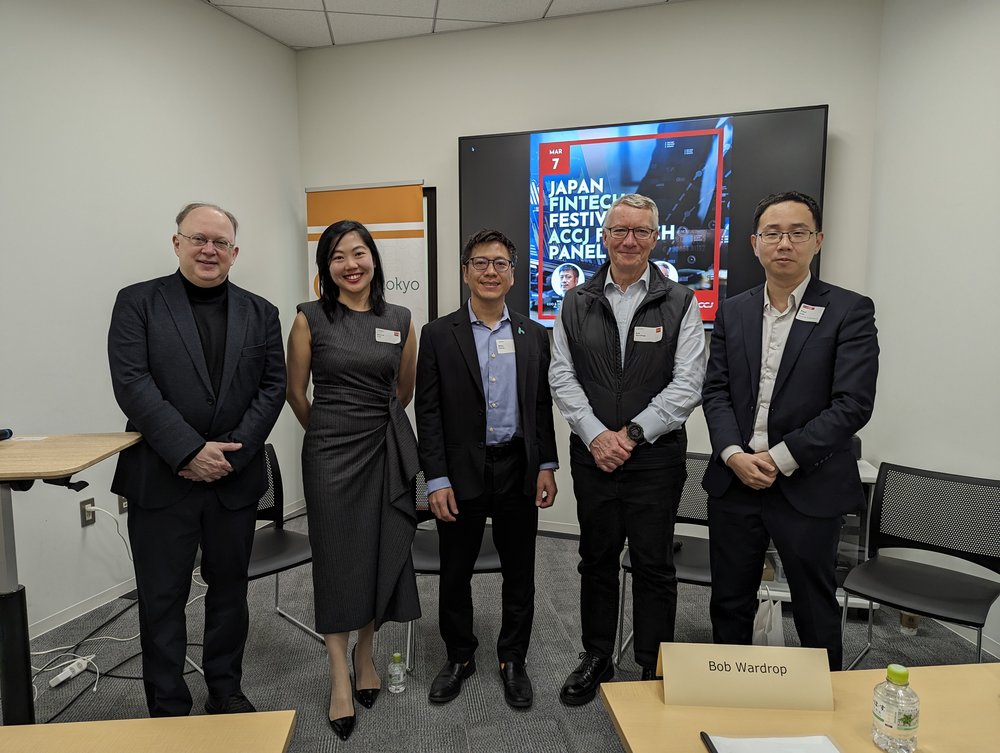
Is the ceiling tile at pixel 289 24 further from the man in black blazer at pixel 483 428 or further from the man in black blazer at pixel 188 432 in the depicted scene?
the man in black blazer at pixel 483 428

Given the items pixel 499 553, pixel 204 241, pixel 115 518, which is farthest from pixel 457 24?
pixel 115 518

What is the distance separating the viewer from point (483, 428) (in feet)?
7.20

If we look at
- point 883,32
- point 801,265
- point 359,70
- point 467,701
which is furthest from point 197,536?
point 883,32

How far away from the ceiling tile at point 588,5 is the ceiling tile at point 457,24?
42 centimetres

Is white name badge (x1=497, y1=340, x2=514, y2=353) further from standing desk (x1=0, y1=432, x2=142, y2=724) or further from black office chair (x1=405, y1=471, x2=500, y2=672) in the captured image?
standing desk (x1=0, y1=432, x2=142, y2=724)

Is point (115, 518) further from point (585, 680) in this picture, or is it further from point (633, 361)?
point (633, 361)

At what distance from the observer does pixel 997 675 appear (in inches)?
54.4

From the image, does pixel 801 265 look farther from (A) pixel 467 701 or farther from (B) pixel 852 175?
(B) pixel 852 175

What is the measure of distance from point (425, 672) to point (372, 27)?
380cm

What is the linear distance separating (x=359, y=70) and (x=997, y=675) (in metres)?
4.58

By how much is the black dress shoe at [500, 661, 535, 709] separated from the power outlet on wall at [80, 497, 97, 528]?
2217mm

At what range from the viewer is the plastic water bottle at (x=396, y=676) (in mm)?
2393

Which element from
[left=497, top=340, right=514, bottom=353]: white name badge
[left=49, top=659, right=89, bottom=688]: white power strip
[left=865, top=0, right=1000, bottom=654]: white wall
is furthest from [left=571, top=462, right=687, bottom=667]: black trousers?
[left=49, top=659, right=89, bottom=688]: white power strip

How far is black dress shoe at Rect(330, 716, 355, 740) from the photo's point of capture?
6.92ft
